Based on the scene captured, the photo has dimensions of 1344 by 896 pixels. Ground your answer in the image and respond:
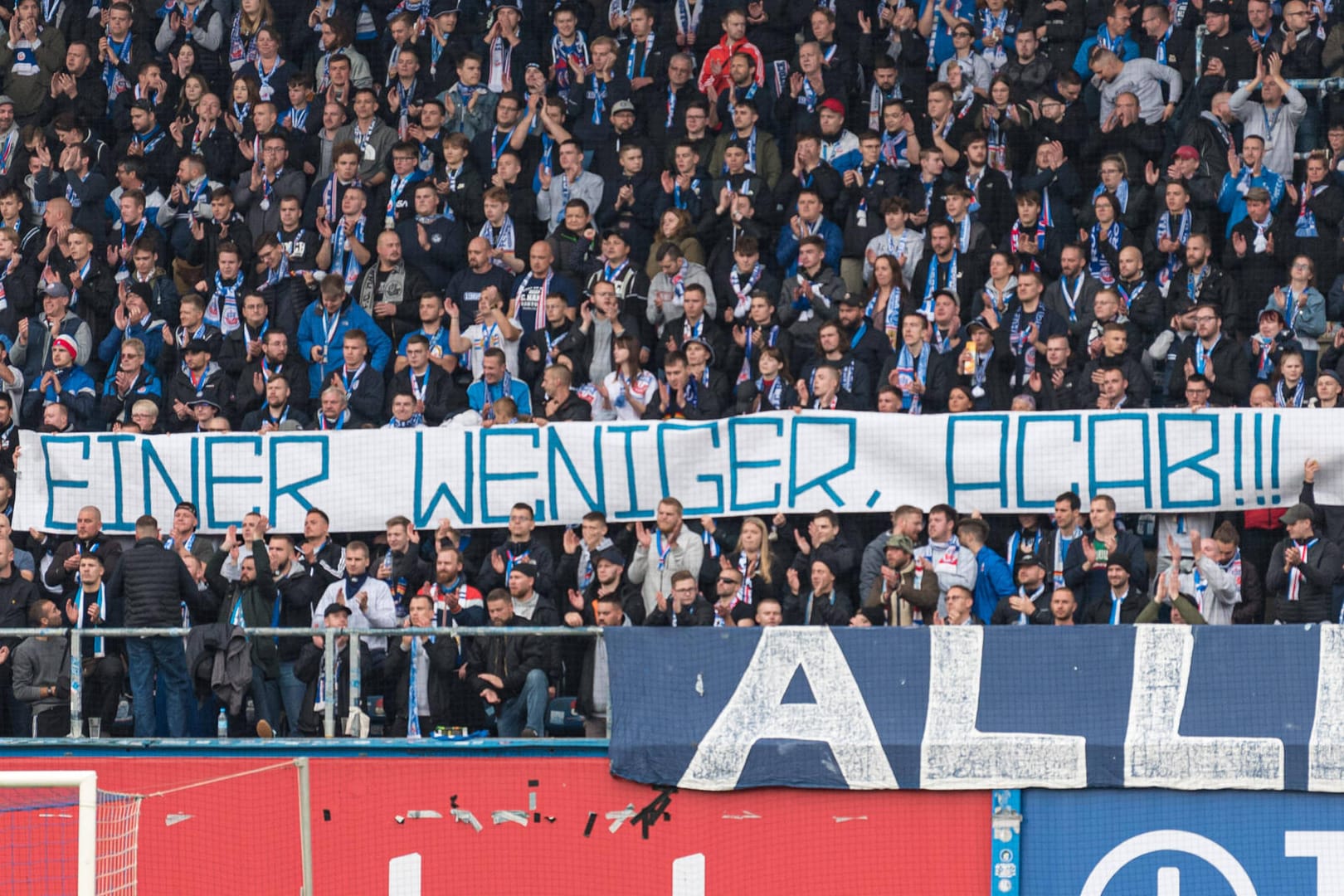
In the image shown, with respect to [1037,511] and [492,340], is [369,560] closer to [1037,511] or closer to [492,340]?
[492,340]

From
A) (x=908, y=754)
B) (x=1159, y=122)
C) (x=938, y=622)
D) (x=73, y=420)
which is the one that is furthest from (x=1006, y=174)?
(x=73, y=420)

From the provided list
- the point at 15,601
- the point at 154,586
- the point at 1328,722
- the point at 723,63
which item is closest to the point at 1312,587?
the point at 1328,722

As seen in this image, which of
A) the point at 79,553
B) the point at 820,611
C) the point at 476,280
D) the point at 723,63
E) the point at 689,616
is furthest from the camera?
the point at 723,63

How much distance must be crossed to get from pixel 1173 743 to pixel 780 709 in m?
2.53

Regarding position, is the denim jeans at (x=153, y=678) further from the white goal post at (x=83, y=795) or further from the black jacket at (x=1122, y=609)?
the black jacket at (x=1122, y=609)

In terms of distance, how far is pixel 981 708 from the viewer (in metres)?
14.8

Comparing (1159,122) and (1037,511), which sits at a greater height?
(1159,122)

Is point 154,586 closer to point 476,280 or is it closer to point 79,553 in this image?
point 79,553

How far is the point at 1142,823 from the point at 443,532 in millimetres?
5460

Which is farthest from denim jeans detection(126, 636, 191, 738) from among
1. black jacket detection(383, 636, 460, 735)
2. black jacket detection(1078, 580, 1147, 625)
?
black jacket detection(1078, 580, 1147, 625)

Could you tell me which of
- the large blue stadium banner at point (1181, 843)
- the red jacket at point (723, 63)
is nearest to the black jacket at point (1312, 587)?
the large blue stadium banner at point (1181, 843)

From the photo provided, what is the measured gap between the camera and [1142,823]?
14.7 metres

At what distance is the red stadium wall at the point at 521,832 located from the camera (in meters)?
14.8

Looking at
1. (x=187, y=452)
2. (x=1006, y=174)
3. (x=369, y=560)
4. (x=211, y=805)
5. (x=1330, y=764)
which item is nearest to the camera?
(x=1330, y=764)
